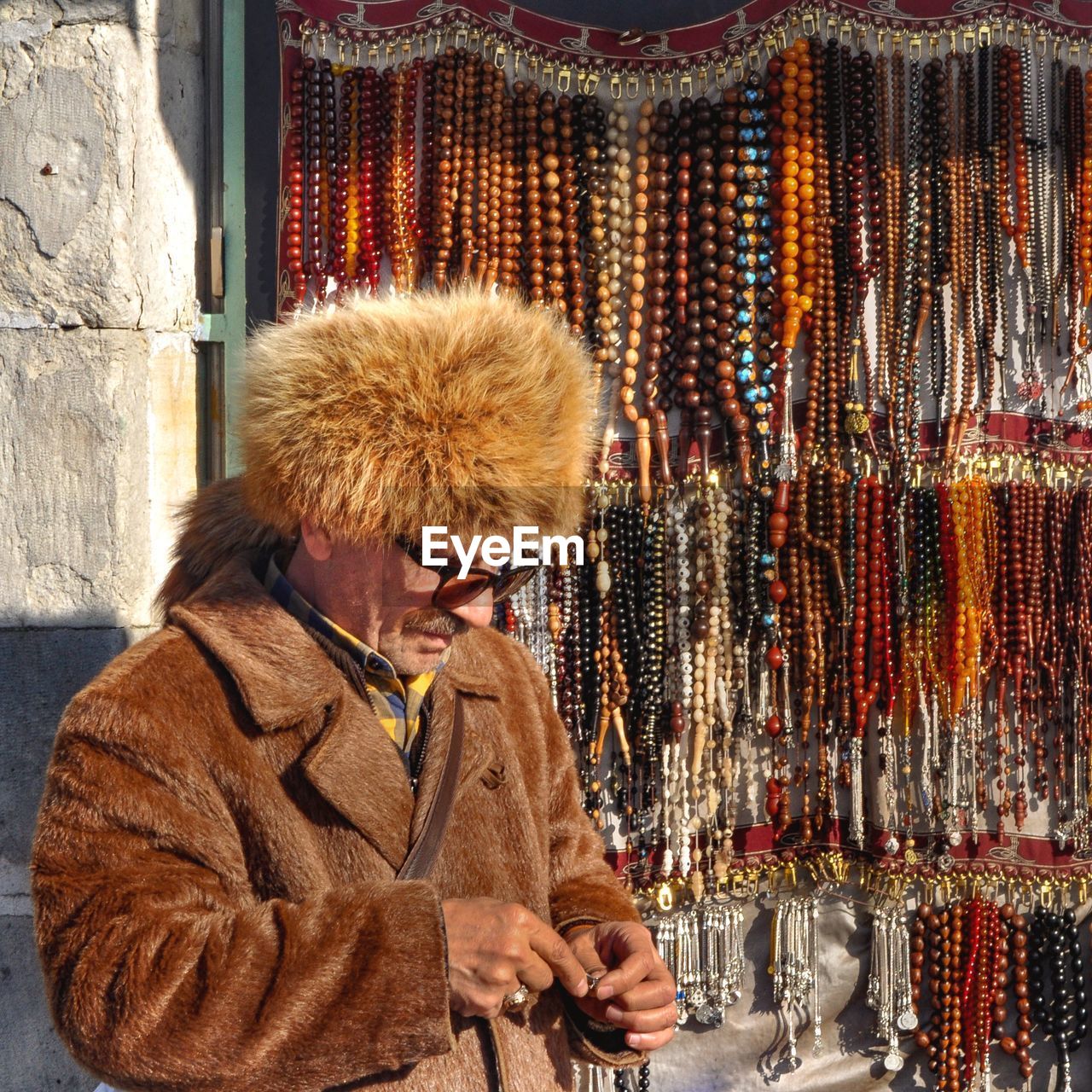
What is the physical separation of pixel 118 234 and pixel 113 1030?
1930 millimetres

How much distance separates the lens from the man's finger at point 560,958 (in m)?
1.66

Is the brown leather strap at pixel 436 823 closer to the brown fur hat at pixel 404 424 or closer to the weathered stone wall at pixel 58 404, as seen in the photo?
the brown fur hat at pixel 404 424

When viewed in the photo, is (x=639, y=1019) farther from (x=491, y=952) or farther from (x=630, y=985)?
(x=491, y=952)

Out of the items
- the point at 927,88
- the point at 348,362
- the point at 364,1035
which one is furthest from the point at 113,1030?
the point at 927,88

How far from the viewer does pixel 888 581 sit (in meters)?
2.94

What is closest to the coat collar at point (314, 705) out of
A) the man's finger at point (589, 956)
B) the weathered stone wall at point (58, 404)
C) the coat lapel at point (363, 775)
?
the coat lapel at point (363, 775)

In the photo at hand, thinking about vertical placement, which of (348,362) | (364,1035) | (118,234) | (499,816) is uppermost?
(118,234)

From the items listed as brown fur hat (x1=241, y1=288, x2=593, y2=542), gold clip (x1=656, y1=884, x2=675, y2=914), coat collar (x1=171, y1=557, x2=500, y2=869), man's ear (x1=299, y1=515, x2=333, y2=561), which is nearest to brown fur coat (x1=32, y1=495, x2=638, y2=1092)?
coat collar (x1=171, y1=557, x2=500, y2=869)

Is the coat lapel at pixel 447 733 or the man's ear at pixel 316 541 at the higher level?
the man's ear at pixel 316 541

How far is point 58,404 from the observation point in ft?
9.01

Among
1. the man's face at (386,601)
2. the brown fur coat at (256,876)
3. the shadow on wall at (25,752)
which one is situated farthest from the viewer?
the shadow on wall at (25,752)

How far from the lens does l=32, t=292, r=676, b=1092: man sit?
151 centimetres

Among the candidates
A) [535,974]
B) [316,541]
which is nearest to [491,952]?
[535,974]

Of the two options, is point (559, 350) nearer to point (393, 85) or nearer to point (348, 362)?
point (348, 362)
